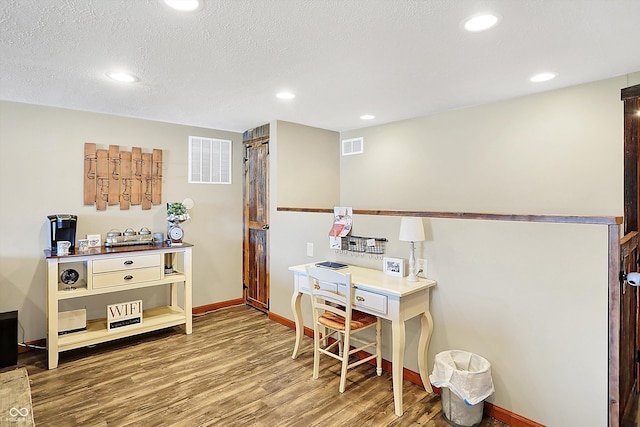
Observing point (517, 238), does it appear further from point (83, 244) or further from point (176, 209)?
point (83, 244)

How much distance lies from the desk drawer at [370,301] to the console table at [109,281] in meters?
2.05

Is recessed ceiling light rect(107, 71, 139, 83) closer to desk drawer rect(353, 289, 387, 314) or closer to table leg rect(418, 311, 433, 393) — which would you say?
desk drawer rect(353, 289, 387, 314)

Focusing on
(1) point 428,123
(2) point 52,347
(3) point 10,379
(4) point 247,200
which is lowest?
(2) point 52,347

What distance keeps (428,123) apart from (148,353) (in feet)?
11.9

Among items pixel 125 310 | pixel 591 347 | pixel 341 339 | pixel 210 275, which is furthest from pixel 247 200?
pixel 591 347

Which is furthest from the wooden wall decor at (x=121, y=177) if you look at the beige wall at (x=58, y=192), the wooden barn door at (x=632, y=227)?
the wooden barn door at (x=632, y=227)

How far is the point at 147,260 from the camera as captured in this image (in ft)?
11.2

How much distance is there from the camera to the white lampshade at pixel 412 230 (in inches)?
96.7

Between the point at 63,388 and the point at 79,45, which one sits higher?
the point at 79,45

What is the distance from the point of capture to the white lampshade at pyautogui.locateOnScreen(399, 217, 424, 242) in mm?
2455

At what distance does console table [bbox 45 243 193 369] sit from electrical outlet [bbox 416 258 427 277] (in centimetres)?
240

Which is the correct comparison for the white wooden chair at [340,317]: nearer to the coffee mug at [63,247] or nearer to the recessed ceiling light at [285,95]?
the recessed ceiling light at [285,95]

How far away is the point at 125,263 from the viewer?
3.29 meters

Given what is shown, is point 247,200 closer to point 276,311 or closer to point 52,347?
point 276,311
